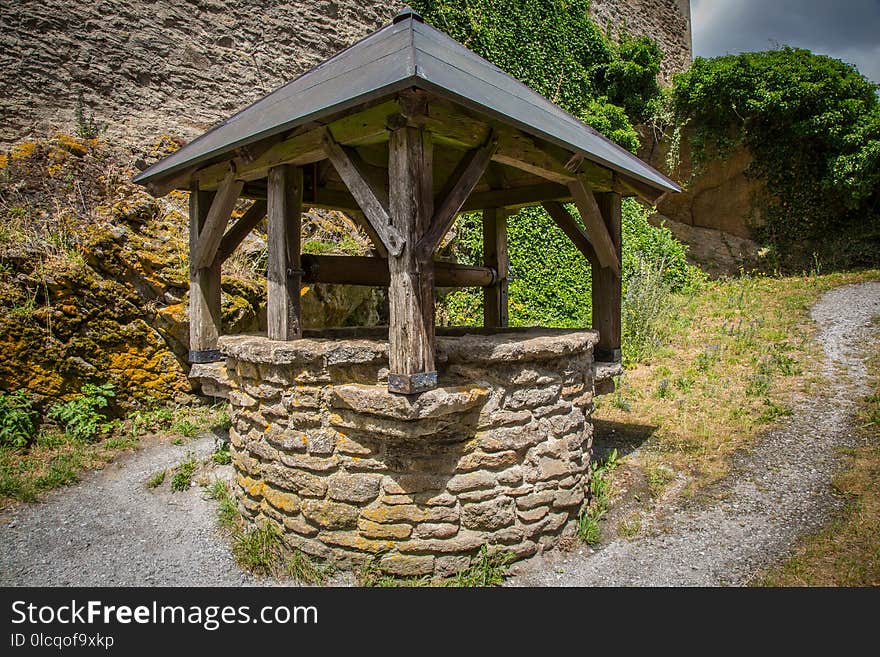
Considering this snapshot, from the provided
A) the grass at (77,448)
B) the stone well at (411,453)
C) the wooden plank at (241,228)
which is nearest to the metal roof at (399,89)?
the wooden plank at (241,228)

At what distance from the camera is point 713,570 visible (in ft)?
11.1

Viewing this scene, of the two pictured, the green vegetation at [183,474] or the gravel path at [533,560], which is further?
the green vegetation at [183,474]

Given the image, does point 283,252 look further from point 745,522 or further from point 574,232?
point 745,522

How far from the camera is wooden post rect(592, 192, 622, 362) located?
183 inches

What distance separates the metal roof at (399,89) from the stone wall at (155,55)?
3806 mm

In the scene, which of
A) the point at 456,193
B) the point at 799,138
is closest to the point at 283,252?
the point at 456,193

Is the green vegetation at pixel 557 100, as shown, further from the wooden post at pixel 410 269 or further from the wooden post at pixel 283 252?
the wooden post at pixel 410 269

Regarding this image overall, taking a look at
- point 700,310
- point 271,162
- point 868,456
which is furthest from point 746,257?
point 271,162

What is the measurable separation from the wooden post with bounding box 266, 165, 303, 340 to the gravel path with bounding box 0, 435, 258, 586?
5.19 ft

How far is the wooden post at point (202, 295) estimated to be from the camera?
4.49 m

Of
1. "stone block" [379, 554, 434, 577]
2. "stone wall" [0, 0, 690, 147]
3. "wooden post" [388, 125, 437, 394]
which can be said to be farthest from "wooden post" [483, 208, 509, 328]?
"stone wall" [0, 0, 690, 147]

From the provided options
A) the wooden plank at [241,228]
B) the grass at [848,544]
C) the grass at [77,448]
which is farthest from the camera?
the wooden plank at [241,228]

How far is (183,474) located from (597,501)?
351cm

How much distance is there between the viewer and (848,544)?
3.48 m
